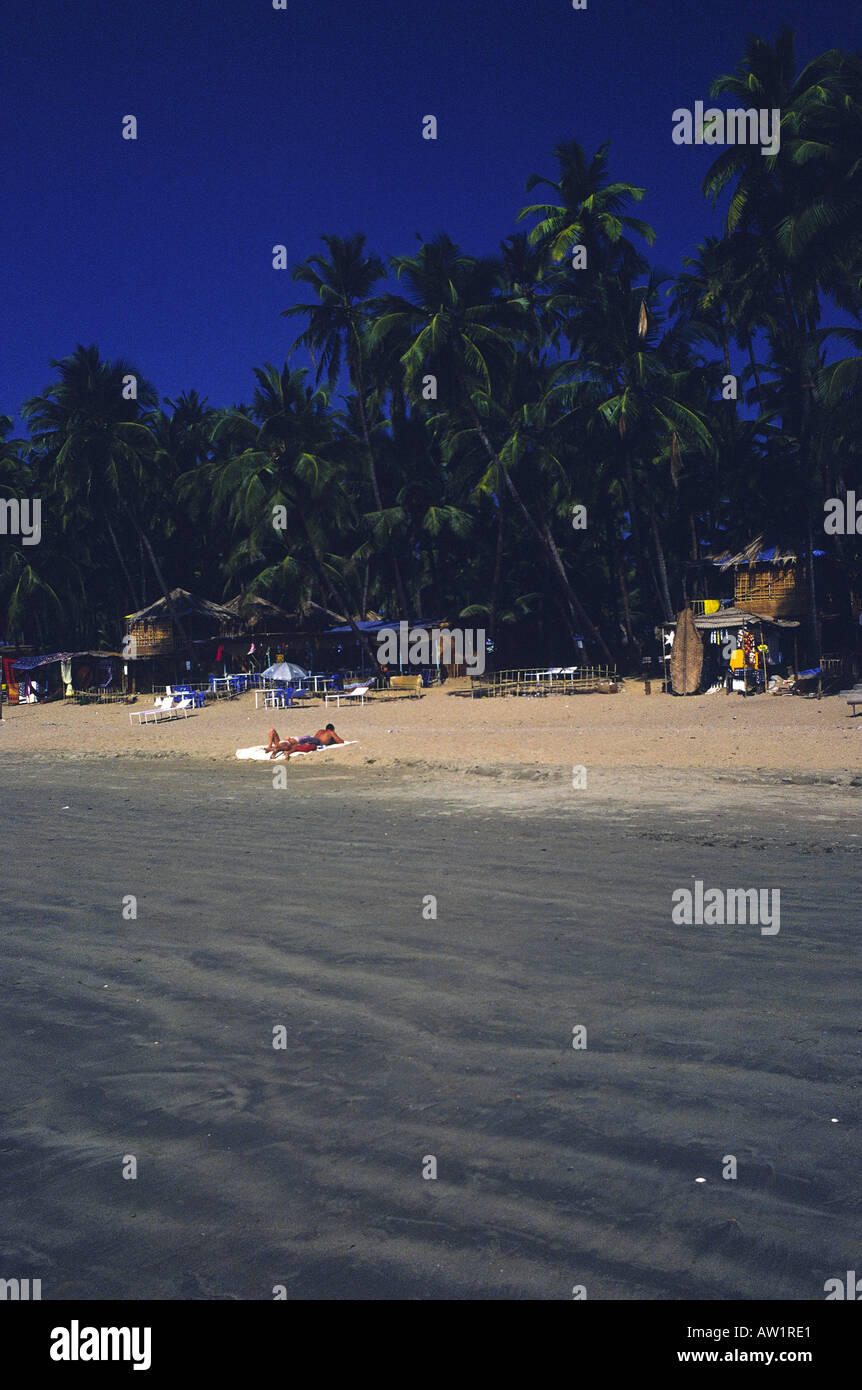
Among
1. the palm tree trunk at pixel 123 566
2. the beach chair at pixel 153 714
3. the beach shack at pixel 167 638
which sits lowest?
the beach chair at pixel 153 714

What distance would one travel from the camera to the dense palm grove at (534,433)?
3120cm

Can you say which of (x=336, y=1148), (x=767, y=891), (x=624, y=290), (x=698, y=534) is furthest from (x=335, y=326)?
(x=336, y=1148)

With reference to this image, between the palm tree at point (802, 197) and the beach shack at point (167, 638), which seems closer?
the palm tree at point (802, 197)

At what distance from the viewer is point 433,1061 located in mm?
5492

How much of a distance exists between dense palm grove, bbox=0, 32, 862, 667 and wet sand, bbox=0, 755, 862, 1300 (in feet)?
72.8

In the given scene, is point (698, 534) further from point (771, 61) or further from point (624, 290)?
point (771, 61)

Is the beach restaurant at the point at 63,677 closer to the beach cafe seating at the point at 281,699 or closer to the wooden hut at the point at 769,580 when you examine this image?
the beach cafe seating at the point at 281,699

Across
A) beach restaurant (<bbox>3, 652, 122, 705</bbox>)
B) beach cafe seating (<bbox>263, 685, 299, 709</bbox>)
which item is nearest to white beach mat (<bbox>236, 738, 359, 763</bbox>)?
beach cafe seating (<bbox>263, 685, 299, 709</bbox>)

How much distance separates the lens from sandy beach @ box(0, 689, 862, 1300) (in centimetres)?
376

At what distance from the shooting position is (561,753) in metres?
19.0

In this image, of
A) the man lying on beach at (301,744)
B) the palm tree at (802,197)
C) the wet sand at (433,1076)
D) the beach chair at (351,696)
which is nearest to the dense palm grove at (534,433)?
the palm tree at (802,197)

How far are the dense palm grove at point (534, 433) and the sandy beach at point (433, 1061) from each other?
838 inches

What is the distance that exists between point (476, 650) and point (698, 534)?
11.4m
